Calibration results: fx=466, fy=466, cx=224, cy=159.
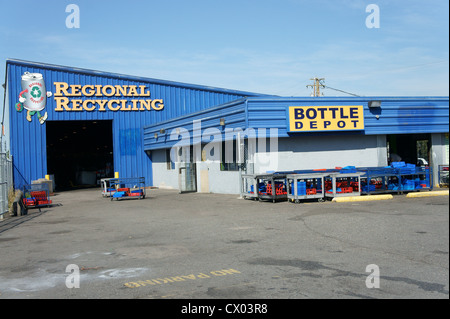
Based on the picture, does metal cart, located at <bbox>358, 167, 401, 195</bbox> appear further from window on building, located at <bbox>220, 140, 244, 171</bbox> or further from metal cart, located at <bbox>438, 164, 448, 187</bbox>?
window on building, located at <bbox>220, 140, 244, 171</bbox>

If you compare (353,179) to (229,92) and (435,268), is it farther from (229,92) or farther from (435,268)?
(229,92)

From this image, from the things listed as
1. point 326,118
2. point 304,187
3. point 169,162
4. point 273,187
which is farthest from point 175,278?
point 169,162

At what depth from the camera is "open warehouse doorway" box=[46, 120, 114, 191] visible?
54.2 meters

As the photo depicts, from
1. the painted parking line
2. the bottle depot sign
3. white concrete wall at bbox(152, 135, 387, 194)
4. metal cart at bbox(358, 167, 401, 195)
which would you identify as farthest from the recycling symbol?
the painted parking line

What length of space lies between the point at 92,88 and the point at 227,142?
677 inches

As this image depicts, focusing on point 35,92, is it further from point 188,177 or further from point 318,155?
point 318,155

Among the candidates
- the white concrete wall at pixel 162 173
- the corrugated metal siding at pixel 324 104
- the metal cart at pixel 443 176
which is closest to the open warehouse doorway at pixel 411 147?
the metal cart at pixel 443 176

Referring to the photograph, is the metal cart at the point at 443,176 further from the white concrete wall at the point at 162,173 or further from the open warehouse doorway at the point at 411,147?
the white concrete wall at the point at 162,173

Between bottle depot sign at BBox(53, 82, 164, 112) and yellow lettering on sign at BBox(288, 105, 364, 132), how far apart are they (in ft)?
64.6

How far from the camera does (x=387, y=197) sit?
1944 centimetres

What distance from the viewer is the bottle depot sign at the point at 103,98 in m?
37.8

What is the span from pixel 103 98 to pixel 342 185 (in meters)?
25.0

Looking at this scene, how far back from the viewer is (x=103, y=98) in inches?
1537

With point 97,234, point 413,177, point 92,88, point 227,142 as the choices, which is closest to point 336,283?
point 97,234
